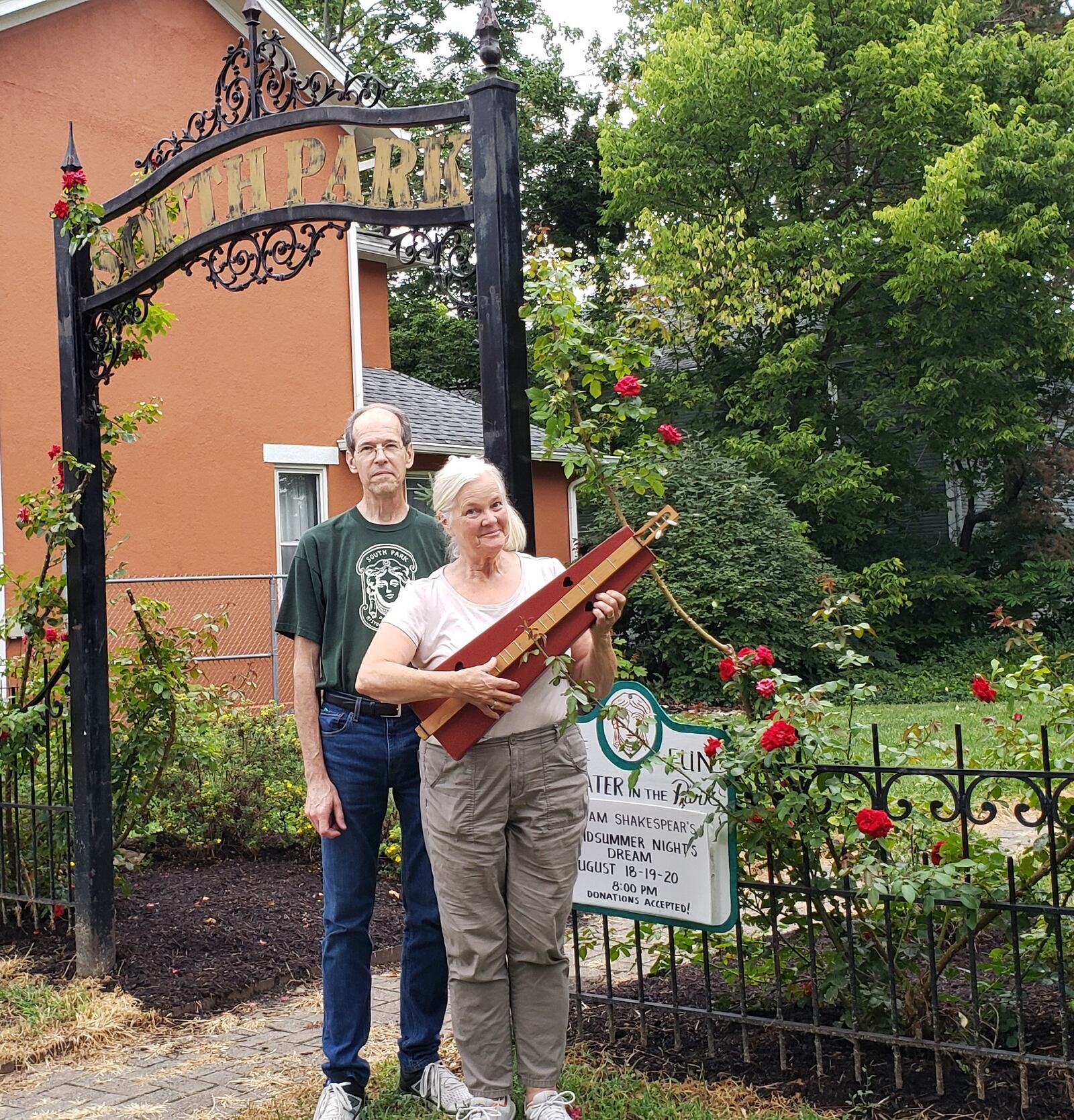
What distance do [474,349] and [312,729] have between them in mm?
24385

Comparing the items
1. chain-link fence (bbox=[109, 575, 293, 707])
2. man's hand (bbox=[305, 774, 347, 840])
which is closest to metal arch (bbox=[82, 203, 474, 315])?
man's hand (bbox=[305, 774, 347, 840])

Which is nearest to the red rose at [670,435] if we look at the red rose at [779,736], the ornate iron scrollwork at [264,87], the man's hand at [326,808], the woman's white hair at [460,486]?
the woman's white hair at [460,486]

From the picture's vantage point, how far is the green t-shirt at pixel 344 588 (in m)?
3.67

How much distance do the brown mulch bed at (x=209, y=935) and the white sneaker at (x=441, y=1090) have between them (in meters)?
1.50

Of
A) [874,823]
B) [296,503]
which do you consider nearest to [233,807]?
[874,823]

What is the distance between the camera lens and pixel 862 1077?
3.60 metres

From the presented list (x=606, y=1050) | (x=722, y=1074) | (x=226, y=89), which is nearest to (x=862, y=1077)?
(x=722, y=1074)

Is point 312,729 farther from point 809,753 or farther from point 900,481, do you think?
point 900,481

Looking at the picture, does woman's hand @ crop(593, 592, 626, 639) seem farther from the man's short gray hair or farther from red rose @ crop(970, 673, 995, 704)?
red rose @ crop(970, 673, 995, 704)

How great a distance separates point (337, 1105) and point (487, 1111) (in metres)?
0.51

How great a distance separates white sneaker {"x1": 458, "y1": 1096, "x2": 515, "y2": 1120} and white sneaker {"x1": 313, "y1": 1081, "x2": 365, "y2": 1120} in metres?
0.41

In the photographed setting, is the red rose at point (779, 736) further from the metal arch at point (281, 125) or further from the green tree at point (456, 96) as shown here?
the green tree at point (456, 96)

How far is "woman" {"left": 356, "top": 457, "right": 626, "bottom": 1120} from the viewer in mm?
3295

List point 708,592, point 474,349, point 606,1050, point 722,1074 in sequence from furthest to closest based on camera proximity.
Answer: point 474,349 → point 708,592 → point 606,1050 → point 722,1074
